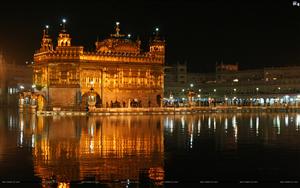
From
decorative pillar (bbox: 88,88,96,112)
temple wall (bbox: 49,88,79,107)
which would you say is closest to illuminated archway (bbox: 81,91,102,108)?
decorative pillar (bbox: 88,88,96,112)

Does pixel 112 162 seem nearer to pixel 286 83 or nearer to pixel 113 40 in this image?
pixel 113 40

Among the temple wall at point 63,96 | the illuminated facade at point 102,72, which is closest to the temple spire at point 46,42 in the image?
the illuminated facade at point 102,72

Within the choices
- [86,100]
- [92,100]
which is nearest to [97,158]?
[92,100]

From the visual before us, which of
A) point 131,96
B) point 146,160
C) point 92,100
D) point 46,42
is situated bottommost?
point 146,160

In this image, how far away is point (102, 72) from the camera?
65938mm

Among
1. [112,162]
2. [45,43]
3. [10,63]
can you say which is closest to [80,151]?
[112,162]

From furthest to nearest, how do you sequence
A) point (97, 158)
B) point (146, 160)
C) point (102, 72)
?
point (102, 72), point (97, 158), point (146, 160)

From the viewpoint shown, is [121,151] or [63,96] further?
[63,96]

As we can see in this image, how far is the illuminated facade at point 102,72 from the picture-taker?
62.8 meters

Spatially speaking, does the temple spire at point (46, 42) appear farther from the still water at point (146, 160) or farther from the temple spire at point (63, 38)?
the still water at point (146, 160)

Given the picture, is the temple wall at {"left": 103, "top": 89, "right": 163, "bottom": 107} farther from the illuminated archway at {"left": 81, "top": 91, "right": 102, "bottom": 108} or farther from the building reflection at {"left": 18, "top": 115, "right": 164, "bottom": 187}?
the building reflection at {"left": 18, "top": 115, "right": 164, "bottom": 187}

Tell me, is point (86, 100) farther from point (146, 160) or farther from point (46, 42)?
point (146, 160)

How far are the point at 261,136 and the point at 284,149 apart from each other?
20.7 feet

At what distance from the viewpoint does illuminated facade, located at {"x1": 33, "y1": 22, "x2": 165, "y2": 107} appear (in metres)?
62.8
